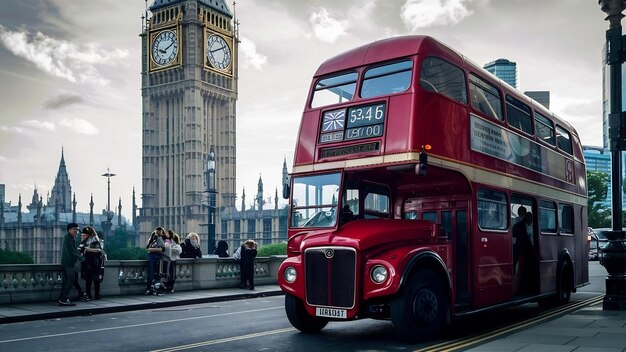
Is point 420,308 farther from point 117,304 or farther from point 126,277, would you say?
point 126,277

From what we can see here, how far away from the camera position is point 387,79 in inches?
441

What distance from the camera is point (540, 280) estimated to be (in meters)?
14.6

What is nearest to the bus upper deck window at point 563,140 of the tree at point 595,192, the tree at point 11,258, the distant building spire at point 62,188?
the tree at point 595,192

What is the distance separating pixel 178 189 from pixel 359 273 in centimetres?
12597

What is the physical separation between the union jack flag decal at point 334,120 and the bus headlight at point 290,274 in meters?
2.26

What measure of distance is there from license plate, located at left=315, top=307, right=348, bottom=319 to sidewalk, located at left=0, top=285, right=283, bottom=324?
286 inches

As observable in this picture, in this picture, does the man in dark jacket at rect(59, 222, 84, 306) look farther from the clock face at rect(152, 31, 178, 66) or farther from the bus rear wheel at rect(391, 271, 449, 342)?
the clock face at rect(152, 31, 178, 66)

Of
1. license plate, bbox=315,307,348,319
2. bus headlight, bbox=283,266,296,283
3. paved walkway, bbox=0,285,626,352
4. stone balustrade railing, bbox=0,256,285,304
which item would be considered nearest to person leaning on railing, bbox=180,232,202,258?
stone balustrade railing, bbox=0,256,285,304

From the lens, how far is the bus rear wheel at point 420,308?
10.1 m

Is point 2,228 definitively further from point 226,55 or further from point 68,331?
point 68,331

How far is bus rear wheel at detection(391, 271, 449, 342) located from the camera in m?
10.1

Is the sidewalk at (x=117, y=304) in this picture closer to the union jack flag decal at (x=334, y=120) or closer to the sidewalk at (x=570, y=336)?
the union jack flag decal at (x=334, y=120)

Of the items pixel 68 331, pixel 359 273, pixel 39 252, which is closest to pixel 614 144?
pixel 359 273

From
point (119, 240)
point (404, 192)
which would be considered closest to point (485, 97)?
point (404, 192)
